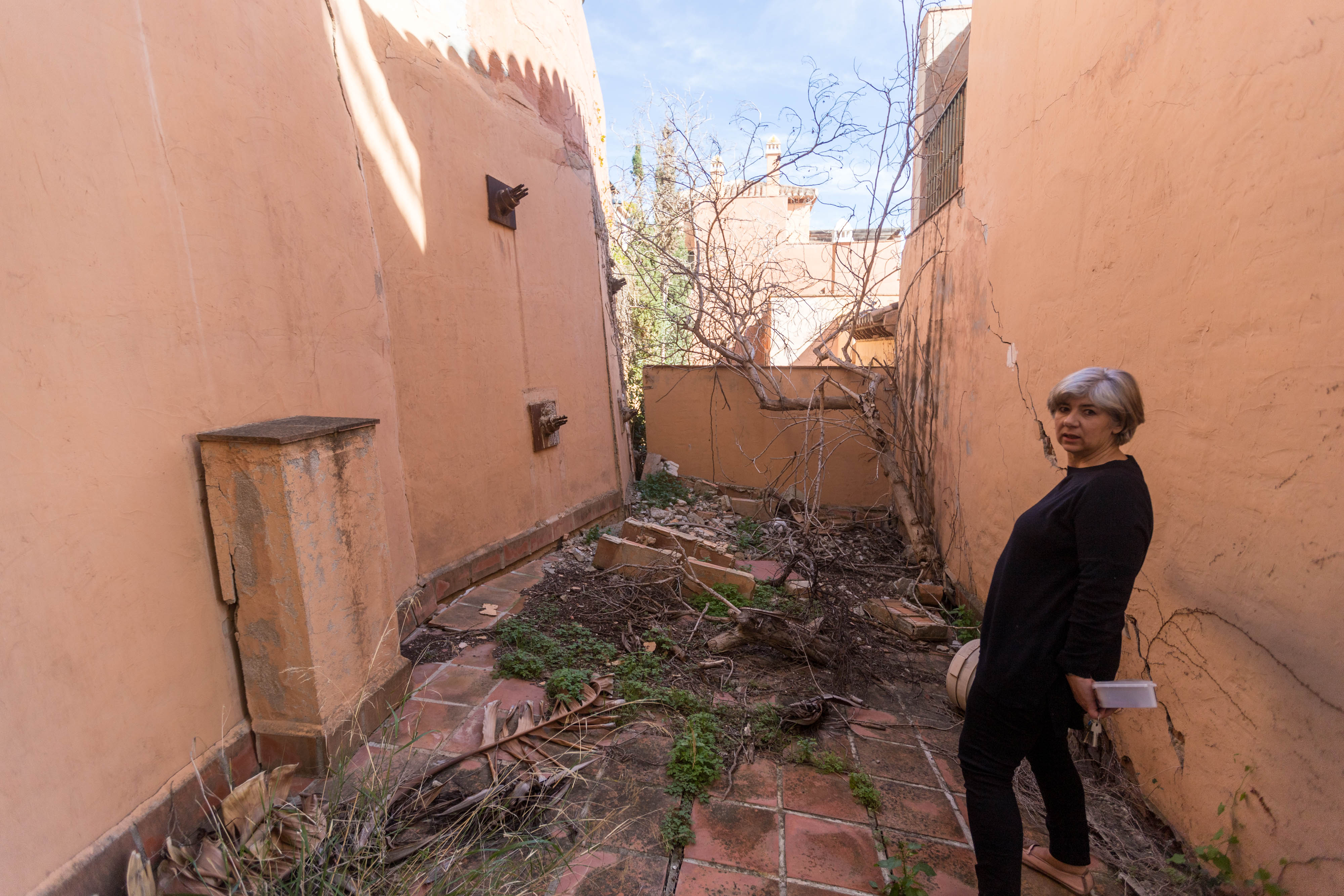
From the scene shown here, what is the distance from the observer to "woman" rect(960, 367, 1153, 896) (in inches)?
64.1

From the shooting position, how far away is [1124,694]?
1.63 meters

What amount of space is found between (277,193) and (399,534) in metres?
1.98

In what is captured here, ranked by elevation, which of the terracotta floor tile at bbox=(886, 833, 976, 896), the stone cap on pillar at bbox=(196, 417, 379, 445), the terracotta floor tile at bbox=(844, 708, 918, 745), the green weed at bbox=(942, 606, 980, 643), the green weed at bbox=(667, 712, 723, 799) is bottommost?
the green weed at bbox=(942, 606, 980, 643)

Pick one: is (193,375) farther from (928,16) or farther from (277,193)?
(928,16)

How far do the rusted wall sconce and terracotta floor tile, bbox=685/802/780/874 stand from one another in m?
3.75

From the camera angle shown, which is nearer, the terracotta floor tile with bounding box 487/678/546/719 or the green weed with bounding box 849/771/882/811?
the green weed with bounding box 849/771/882/811

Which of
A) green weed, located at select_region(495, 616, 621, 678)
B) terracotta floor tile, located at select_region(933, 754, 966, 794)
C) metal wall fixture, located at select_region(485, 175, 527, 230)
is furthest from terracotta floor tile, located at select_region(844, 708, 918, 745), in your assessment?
metal wall fixture, located at select_region(485, 175, 527, 230)

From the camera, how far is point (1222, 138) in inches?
77.3

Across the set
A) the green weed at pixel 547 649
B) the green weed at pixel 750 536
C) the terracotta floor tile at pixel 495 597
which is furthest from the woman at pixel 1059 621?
the green weed at pixel 750 536

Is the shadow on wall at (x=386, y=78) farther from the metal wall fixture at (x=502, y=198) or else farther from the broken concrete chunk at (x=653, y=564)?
the broken concrete chunk at (x=653, y=564)

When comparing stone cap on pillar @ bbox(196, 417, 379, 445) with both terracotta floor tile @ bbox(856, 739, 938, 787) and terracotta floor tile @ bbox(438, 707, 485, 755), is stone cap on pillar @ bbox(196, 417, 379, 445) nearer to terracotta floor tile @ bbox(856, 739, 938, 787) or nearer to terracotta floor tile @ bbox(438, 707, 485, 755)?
terracotta floor tile @ bbox(438, 707, 485, 755)

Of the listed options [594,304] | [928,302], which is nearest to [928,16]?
[928,302]

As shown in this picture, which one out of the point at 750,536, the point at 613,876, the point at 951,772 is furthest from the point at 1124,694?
the point at 750,536

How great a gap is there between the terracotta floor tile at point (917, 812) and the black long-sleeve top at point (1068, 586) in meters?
0.82
